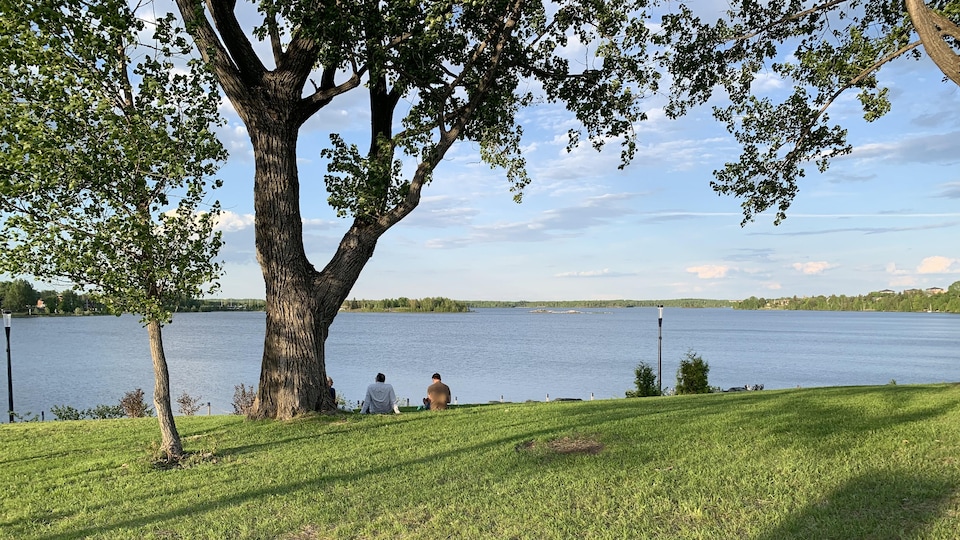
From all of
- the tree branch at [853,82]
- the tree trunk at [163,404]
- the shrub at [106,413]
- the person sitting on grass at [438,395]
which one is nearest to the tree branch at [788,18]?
the tree branch at [853,82]

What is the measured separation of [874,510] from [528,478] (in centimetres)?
278

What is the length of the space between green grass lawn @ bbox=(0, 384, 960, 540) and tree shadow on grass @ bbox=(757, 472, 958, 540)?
2 cm

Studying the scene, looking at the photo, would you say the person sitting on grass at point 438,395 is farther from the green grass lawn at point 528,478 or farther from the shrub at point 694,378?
the shrub at point 694,378

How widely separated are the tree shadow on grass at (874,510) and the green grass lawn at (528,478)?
0.06 feet

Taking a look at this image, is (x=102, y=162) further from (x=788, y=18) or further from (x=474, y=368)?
(x=474, y=368)

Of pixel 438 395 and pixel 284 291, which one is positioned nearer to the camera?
pixel 284 291

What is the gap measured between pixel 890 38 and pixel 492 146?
24.1 feet

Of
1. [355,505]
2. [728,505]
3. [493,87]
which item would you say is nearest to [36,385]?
[493,87]

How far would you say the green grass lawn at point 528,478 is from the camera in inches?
175

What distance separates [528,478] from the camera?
18.7ft

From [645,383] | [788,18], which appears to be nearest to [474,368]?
[645,383]

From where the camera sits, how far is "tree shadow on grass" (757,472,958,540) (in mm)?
4016

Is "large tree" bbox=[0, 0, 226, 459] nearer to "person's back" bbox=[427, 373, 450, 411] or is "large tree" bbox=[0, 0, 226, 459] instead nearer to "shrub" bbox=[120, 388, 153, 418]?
"person's back" bbox=[427, 373, 450, 411]

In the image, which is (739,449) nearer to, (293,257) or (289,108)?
(293,257)
